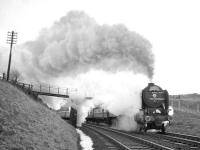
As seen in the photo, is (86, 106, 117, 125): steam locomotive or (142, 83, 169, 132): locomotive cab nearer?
(142, 83, 169, 132): locomotive cab

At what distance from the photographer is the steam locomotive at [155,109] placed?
21.5 metres

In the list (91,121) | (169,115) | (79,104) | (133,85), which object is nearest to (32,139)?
(169,115)

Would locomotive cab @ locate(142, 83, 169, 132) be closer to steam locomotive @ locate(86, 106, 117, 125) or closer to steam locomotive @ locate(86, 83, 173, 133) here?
steam locomotive @ locate(86, 83, 173, 133)

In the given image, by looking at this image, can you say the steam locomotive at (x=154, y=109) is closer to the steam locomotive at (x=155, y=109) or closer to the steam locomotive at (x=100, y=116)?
the steam locomotive at (x=155, y=109)

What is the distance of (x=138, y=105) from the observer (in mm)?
24156

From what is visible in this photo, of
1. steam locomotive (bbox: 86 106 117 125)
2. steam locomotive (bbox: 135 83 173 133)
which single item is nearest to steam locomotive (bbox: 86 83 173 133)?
steam locomotive (bbox: 135 83 173 133)

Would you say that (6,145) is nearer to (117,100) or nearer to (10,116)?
(10,116)

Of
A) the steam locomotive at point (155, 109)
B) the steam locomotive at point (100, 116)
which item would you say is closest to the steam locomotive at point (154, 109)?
the steam locomotive at point (155, 109)

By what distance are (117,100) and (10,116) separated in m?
16.9

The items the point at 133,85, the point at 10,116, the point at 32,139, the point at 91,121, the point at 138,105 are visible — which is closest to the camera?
the point at 32,139

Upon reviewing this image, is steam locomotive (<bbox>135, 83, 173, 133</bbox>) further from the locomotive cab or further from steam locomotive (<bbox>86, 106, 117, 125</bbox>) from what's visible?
steam locomotive (<bbox>86, 106, 117, 125</bbox>)

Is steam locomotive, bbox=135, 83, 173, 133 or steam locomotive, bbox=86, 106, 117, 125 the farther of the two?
steam locomotive, bbox=86, 106, 117, 125

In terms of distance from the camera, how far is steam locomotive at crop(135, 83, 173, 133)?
21453mm

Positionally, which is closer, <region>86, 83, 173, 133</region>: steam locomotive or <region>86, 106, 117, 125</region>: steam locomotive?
<region>86, 83, 173, 133</region>: steam locomotive
